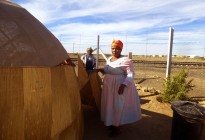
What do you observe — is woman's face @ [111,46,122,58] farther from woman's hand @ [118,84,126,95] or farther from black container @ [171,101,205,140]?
black container @ [171,101,205,140]

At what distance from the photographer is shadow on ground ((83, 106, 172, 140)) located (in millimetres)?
4980

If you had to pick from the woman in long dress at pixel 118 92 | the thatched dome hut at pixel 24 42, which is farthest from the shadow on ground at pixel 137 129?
the thatched dome hut at pixel 24 42

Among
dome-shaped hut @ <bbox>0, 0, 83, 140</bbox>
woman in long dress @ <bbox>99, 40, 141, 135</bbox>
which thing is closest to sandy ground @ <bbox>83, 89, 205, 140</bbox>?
woman in long dress @ <bbox>99, 40, 141, 135</bbox>

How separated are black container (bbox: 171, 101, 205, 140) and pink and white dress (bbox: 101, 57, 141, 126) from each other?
A: 0.77m

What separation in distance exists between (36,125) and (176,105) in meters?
2.49

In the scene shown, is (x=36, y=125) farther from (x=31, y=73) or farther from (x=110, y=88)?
(x=110, y=88)

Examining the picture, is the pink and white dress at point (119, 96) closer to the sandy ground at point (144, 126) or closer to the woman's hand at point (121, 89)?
the woman's hand at point (121, 89)

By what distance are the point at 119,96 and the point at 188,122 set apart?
1.20 meters

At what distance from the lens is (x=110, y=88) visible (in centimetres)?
478

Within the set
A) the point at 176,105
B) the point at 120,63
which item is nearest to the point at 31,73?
the point at 120,63

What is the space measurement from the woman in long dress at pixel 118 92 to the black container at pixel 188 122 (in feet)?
2.55

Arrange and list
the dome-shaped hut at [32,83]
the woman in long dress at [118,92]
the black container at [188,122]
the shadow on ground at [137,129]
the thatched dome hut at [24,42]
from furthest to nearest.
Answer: the shadow on ground at [137,129], the woman in long dress at [118,92], the black container at [188,122], the thatched dome hut at [24,42], the dome-shaped hut at [32,83]

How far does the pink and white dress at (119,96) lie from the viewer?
4.64m

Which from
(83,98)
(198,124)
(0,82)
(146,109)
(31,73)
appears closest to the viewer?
(0,82)
